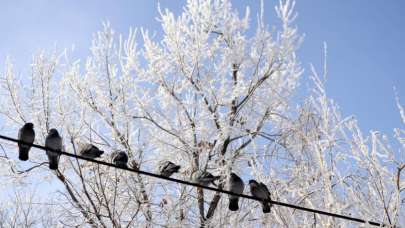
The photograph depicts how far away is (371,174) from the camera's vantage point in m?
4.34

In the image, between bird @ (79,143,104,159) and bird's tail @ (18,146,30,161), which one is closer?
bird's tail @ (18,146,30,161)

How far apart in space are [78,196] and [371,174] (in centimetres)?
546

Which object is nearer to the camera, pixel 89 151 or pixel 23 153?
pixel 23 153

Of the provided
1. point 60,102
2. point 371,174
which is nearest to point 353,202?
point 371,174

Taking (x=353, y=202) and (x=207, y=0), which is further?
(x=207, y=0)

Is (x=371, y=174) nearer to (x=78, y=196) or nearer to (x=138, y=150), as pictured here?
(x=138, y=150)

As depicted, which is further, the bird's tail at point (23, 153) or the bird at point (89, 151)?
the bird at point (89, 151)

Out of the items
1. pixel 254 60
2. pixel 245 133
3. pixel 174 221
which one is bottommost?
pixel 174 221

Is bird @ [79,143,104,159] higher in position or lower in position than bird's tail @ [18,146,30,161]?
higher

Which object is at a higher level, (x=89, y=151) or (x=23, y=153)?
(x=89, y=151)

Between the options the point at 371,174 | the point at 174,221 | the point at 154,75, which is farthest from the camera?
the point at 154,75

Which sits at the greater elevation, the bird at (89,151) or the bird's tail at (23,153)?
the bird at (89,151)

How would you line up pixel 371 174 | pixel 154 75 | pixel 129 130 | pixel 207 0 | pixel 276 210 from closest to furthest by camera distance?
1. pixel 371 174
2. pixel 276 210
3. pixel 129 130
4. pixel 154 75
5. pixel 207 0

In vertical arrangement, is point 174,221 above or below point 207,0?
below
